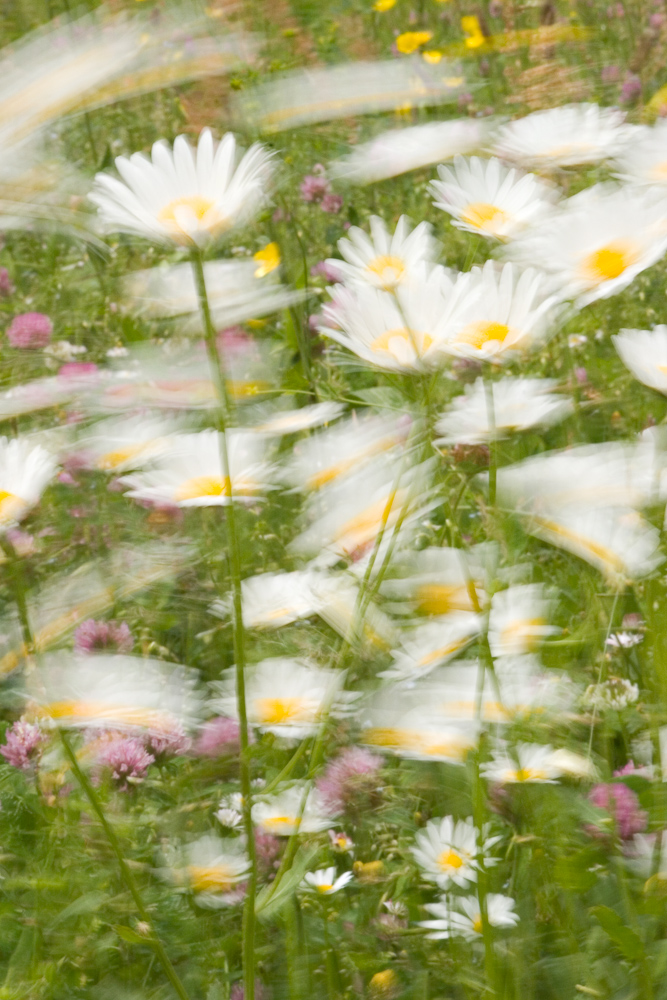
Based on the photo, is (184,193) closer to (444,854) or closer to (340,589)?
(340,589)

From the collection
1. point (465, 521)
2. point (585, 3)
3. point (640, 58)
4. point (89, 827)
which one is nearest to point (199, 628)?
point (89, 827)

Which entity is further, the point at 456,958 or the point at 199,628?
the point at 199,628

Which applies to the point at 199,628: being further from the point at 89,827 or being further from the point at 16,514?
the point at 16,514

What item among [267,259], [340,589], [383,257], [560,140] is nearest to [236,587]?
[340,589]

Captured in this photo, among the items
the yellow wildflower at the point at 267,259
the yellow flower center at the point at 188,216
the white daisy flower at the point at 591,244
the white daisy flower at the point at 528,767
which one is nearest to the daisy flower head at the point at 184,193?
the yellow flower center at the point at 188,216

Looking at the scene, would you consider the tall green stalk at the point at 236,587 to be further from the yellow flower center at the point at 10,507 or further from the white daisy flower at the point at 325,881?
the white daisy flower at the point at 325,881

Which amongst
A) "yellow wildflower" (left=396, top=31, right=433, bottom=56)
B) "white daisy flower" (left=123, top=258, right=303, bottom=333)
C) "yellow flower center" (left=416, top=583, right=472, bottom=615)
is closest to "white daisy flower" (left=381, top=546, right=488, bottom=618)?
"yellow flower center" (left=416, top=583, right=472, bottom=615)
